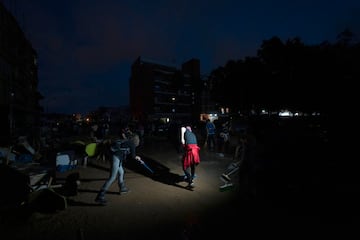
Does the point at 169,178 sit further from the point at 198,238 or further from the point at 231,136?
the point at 231,136

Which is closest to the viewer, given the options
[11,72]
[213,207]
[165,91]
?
[213,207]

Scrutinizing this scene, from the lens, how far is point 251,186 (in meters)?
7.24

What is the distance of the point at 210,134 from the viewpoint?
14.7 metres

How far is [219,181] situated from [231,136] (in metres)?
8.20

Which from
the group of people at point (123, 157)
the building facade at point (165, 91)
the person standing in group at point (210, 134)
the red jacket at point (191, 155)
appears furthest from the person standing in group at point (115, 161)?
the building facade at point (165, 91)

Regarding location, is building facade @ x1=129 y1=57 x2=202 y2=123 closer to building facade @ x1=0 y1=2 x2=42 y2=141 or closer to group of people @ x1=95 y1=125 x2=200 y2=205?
building facade @ x1=0 y1=2 x2=42 y2=141

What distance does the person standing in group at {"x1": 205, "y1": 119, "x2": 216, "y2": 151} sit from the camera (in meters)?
14.5

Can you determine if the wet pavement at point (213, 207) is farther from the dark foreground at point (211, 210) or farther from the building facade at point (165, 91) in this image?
the building facade at point (165, 91)

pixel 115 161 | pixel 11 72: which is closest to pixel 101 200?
pixel 115 161

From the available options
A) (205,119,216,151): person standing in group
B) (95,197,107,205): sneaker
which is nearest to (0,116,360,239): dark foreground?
(95,197,107,205): sneaker

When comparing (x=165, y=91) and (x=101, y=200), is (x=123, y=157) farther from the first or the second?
(x=165, y=91)

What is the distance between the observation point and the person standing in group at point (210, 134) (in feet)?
47.4

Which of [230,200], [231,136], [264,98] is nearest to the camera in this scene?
[230,200]

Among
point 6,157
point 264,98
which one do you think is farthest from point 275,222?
point 264,98
